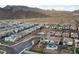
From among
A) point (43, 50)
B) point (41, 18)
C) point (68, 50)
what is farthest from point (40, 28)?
point (68, 50)

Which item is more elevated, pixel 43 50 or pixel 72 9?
pixel 72 9

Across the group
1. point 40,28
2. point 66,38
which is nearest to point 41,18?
point 40,28

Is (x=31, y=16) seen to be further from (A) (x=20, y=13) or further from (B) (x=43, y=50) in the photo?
(B) (x=43, y=50)

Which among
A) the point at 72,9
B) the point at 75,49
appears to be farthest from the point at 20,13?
the point at 75,49
